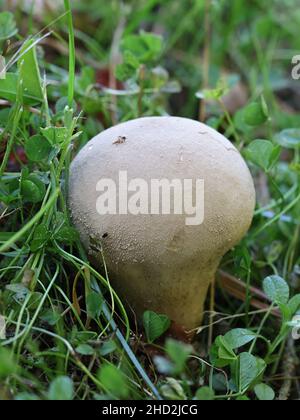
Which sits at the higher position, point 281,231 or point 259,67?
point 259,67

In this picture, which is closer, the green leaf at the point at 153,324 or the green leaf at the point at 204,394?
the green leaf at the point at 204,394

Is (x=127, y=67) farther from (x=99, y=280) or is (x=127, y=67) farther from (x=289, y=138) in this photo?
(x=99, y=280)

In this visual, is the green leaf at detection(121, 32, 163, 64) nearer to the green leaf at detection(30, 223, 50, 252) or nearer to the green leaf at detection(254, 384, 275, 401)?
the green leaf at detection(30, 223, 50, 252)

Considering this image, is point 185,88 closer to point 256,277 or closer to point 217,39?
point 217,39

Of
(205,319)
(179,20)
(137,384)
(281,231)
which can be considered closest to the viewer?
(137,384)

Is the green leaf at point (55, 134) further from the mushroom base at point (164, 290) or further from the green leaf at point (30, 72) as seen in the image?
the mushroom base at point (164, 290)

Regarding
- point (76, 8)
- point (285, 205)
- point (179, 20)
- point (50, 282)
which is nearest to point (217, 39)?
point (179, 20)

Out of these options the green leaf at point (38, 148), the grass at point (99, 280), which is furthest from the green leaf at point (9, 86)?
the green leaf at point (38, 148)
